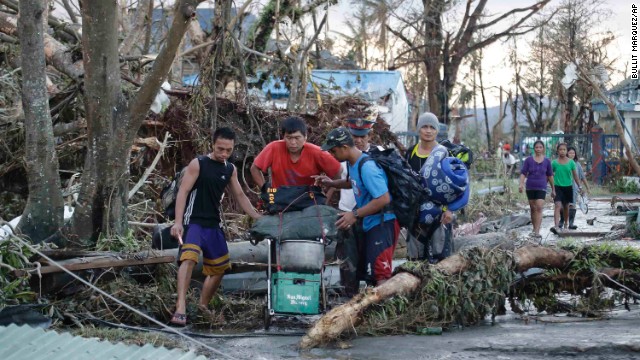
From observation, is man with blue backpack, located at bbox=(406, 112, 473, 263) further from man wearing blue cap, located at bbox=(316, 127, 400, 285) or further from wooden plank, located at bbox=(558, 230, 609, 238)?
wooden plank, located at bbox=(558, 230, 609, 238)

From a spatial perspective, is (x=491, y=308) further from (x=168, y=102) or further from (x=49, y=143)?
(x=168, y=102)

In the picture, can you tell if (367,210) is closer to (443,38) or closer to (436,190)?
(436,190)

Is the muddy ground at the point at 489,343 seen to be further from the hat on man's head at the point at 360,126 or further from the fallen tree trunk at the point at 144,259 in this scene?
the hat on man's head at the point at 360,126

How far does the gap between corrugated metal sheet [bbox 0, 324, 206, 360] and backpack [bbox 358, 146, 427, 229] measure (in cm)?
323

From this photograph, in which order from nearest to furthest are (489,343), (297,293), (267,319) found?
1. (489,343)
2. (297,293)
3. (267,319)

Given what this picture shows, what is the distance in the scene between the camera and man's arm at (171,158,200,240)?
25.5 ft


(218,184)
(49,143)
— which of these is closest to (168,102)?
(49,143)

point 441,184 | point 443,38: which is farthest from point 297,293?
point 443,38

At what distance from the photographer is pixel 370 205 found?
772 cm

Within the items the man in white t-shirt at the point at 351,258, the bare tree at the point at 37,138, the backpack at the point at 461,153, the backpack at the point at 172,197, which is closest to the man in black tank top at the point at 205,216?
the backpack at the point at 172,197

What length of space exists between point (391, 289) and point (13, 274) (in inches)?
127

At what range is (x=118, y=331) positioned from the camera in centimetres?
709

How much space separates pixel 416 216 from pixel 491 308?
1093 mm

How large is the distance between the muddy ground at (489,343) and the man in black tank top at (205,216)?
29.4 inches
